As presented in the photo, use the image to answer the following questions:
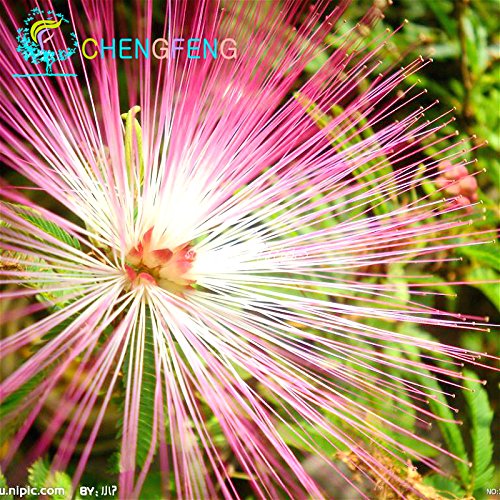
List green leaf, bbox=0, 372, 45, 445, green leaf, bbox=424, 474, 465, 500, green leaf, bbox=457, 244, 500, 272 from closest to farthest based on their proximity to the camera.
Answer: green leaf, bbox=0, 372, 45, 445 < green leaf, bbox=424, 474, 465, 500 < green leaf, bbox=457, 244, 500, 272

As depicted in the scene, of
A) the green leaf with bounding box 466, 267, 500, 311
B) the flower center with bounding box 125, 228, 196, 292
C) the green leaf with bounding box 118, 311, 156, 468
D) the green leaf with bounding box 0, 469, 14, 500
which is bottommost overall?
the green leaf with bounding box 0, 469, 14, 500

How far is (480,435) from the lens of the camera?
1.12 m

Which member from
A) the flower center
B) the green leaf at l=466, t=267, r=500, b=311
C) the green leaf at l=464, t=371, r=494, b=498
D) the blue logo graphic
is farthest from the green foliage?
the green leaf at l=466, t=267, r=500, b=311

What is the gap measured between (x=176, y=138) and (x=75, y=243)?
0.68 ft

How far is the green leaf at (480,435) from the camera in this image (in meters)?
1.11

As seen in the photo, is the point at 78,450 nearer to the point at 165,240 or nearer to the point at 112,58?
the point at 165,240

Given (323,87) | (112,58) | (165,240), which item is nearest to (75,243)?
(165,240)

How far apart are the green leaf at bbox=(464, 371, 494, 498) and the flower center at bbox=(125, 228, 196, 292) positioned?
1.91 feet

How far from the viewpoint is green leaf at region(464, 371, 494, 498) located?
3.63 ft

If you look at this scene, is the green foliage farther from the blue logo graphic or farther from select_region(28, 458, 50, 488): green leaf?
the blue logo graphic

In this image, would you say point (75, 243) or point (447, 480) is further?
point (447, 480)

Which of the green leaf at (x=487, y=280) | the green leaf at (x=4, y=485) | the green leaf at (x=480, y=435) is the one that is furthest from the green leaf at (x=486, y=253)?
the green leaf at (x=4, y=485)

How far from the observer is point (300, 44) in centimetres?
100

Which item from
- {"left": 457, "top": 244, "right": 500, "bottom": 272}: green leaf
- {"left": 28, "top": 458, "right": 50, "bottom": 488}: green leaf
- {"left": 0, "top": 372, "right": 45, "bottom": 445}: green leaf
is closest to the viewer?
{"left": 0, "top": 372, "right": 45, "bottom": 445}: green leaf
